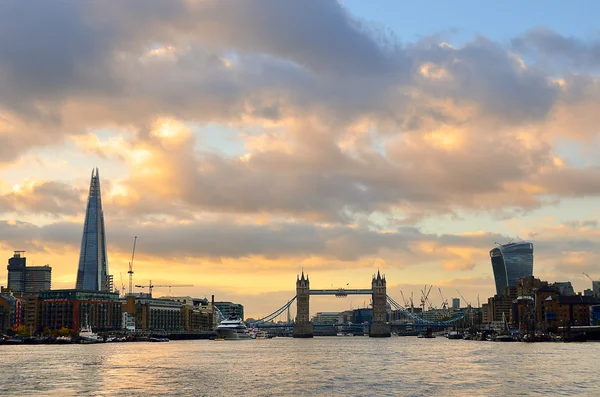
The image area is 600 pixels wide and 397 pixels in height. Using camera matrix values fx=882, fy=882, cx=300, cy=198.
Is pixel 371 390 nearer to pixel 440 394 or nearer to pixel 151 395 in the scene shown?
pixel 440 394

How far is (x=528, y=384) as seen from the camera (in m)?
84.4

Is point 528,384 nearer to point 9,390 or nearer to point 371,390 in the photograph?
point 371,390

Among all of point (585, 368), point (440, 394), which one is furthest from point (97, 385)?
point (585, 368)

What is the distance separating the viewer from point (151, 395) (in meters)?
76.0

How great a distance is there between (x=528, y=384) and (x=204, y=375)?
35997 millimetres

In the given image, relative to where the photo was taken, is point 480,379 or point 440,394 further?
point 480,379

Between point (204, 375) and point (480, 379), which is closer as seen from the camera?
point (480, 379)

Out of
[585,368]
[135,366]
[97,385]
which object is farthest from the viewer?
[135,366]

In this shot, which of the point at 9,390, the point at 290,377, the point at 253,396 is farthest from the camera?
the point at 290,377

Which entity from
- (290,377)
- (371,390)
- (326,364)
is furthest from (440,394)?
(326,364)

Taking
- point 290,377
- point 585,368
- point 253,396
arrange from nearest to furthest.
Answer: point 253,396
point 290,377
point 585,368

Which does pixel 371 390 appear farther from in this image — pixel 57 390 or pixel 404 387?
pixel 57 390

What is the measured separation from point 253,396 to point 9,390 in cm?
2299

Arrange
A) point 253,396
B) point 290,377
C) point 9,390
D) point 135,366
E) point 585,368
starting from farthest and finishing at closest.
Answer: point 135,366 < point 585,368 < point 290,377 < point 9,390 < point 253,396
